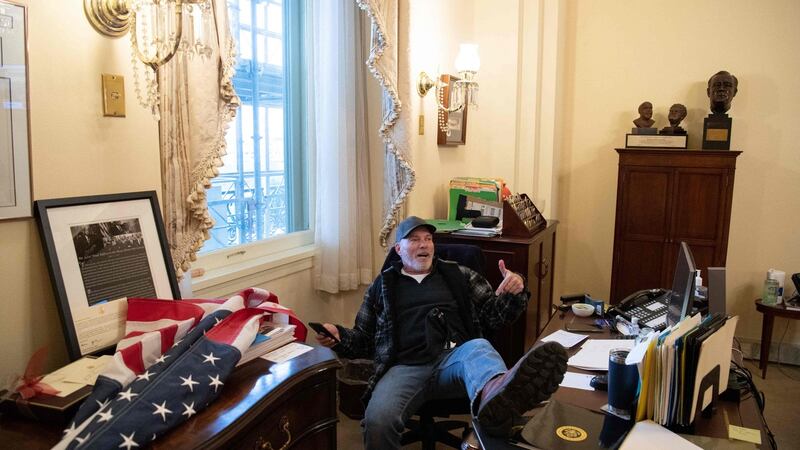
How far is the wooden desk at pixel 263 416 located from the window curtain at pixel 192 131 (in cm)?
60

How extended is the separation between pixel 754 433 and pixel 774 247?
3.15m

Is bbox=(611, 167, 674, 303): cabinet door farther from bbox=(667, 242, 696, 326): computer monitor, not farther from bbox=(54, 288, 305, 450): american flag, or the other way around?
bbox=(54, 288, 305, 450): american flag

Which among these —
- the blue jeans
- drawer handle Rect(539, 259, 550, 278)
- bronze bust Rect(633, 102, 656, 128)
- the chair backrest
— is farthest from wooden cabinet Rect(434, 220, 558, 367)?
bronze bust Rect(633, 102, 656, 128)

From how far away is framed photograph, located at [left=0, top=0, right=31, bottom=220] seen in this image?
1374mm

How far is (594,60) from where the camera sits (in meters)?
4.39

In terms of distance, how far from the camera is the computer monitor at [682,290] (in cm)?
173

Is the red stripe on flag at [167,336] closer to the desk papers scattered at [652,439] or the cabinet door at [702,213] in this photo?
the desk papers scattered at [652,439]

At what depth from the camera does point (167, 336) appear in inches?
59.2

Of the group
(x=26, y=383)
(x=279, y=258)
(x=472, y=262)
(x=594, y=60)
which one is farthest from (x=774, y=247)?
(x=26, y=383)

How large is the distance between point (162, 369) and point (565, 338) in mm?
1381

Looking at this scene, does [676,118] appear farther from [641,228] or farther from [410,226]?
[410,226]

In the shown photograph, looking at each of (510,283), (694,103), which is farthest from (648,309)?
(694,103)

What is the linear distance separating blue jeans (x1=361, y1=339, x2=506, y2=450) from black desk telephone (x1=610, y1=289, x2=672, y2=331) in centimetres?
54

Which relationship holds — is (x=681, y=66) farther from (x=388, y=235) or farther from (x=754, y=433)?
(x=754, y=433)
